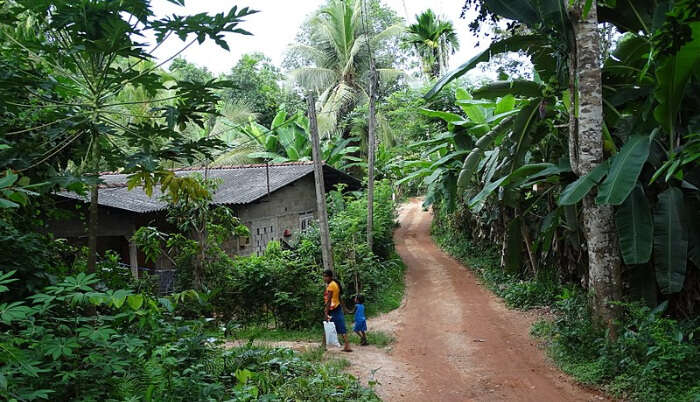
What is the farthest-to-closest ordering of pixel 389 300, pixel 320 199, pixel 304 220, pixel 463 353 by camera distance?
pixel 304 220 < pixel 389 300 < pixel 320 199 < pixel 463 353

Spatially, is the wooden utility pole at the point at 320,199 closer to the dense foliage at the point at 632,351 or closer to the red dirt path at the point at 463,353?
the red dirt path at the point at 463,353

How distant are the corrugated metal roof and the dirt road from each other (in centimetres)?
476

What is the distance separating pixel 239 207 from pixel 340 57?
1368 centimetres

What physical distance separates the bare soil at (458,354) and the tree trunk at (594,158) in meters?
1.25

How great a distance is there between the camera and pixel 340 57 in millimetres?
26141

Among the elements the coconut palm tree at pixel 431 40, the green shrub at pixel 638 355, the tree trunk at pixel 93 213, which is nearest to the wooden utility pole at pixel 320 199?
the green shrub at pixel 638 355

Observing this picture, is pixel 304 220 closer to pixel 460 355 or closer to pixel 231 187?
pixel 231 187

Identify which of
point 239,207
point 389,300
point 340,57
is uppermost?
point 340,57

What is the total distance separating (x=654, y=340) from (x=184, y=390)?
5.32m

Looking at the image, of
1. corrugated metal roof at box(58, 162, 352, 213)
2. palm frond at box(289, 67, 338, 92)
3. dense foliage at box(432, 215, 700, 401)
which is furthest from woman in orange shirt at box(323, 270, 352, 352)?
palm frond at box(289, 67, 338, 92)

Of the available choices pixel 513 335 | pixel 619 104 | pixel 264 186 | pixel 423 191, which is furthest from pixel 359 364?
pixel 423 191

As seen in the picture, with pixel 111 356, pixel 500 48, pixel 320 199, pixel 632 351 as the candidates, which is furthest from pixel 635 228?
pixel 111 356

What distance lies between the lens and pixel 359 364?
27.2 feet

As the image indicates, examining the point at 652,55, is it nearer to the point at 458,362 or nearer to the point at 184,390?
the point at 458,362
